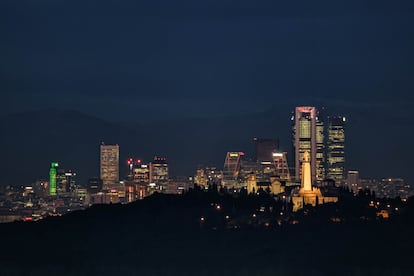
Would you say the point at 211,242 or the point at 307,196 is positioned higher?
the point at 307,196

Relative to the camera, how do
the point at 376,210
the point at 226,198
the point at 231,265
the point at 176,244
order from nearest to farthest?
the point at 231,265, the point at 176,244, the point at 376,210, the point at 226,198

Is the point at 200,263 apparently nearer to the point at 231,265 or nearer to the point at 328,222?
the point at 231,265

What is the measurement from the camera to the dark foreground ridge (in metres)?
118

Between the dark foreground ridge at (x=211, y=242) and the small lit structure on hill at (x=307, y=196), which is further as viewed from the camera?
the small lit structure on hill at (x=307, y=196)

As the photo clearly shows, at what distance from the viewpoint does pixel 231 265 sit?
4646 inches

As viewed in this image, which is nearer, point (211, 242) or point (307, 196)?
point (211, 242)

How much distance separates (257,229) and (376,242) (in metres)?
11.5

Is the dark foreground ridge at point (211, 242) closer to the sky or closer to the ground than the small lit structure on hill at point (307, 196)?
closer to the ground

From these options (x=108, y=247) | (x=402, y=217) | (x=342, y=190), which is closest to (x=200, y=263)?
(x=108, y=247)

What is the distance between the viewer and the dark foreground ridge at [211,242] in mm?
117688

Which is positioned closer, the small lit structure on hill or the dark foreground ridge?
the dark foreground ridge

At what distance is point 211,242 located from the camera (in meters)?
126

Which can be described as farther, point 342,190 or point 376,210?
point 342,190

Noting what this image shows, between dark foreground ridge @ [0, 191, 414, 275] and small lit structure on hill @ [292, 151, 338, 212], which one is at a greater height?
small lit structure on hill @ [292, 151, 338, 212]
